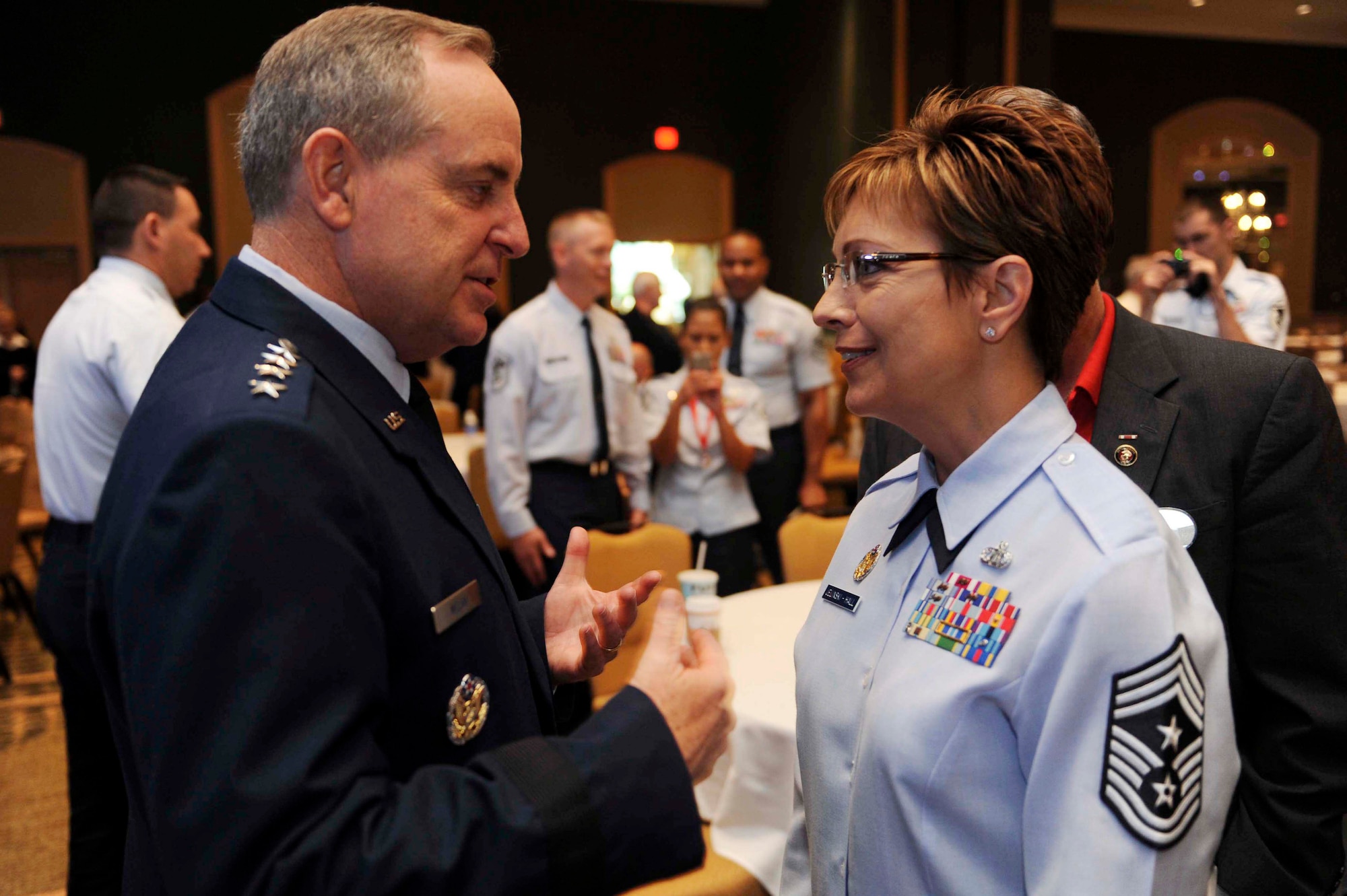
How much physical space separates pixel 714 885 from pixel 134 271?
7.76 feet

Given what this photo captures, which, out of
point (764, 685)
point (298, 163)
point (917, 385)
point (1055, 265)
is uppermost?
point (298, 163)

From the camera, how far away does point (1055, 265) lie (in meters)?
1.12

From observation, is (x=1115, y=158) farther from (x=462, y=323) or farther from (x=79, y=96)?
(x=462, y=323)

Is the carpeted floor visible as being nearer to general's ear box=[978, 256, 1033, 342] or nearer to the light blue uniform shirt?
the light blue uniform shirt

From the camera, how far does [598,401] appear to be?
12.7ft

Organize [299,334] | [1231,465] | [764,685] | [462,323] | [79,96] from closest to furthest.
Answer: [299,334] < [462,323] < [1231,465] < [764,685] < [79,96]

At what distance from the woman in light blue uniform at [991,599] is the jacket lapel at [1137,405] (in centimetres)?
29

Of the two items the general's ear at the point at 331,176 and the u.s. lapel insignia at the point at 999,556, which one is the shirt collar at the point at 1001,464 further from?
the general's ear at the point at 331,176

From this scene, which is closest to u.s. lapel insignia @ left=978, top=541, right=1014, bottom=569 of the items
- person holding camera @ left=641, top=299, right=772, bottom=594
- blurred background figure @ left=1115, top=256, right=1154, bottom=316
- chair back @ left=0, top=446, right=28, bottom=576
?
person holding camera @ left=641, top=299, right=772, bottom=594

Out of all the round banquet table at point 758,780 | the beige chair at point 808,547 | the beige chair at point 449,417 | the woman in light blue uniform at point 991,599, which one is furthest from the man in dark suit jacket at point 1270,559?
the beige chair at point 449,417

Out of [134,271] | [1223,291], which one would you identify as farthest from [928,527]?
[1223,291]

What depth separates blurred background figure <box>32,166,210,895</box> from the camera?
2.52 meters

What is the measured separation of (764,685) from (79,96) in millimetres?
8606

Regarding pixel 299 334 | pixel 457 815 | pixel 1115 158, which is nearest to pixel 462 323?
pixel 299 334
